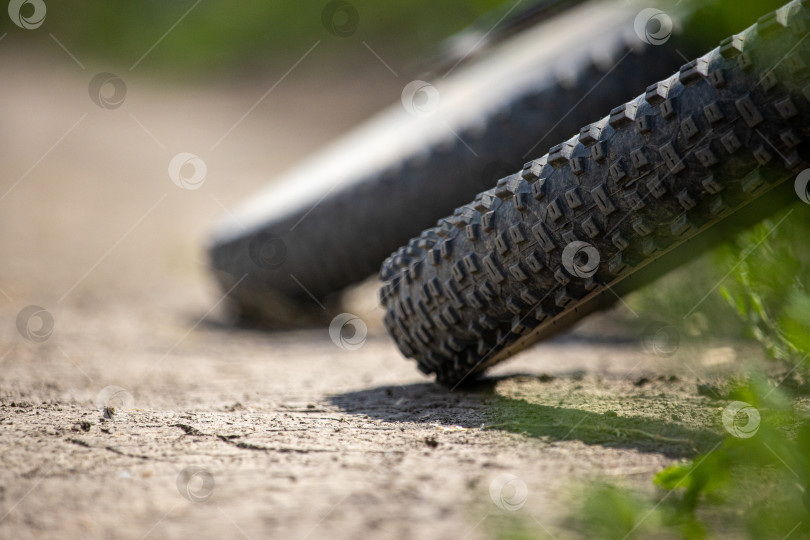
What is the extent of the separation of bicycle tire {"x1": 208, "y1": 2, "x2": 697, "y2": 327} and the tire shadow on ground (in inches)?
35.5

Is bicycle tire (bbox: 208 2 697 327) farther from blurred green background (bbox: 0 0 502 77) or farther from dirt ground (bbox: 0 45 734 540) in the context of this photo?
blurred green background (bbox: 0 0 502 77)

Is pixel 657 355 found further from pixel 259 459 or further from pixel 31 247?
pixel 31 247

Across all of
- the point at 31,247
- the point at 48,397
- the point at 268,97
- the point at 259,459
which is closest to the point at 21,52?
the point at 268,97

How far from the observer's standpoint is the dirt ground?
0.86m

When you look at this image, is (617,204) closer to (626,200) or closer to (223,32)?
(626,200)

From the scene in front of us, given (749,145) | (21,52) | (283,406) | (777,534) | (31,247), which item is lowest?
(777,534)

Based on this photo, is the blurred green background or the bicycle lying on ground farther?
the blurred green background

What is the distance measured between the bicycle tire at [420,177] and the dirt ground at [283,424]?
0.74 feet

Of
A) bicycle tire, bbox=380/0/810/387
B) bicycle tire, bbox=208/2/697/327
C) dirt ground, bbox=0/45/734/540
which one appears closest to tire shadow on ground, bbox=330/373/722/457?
dirt ground, bbox=0/45/734/540

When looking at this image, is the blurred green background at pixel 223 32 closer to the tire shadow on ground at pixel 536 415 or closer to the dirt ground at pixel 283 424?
the dirt ground at pixel 283 424

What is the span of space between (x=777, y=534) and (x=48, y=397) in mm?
1451

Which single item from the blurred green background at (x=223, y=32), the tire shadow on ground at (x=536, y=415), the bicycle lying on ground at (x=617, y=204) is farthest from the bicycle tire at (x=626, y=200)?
the blurred green background at (x=223, y=32)

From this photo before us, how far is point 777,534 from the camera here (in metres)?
0.76

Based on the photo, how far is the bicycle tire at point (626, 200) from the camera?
1.05 meters
